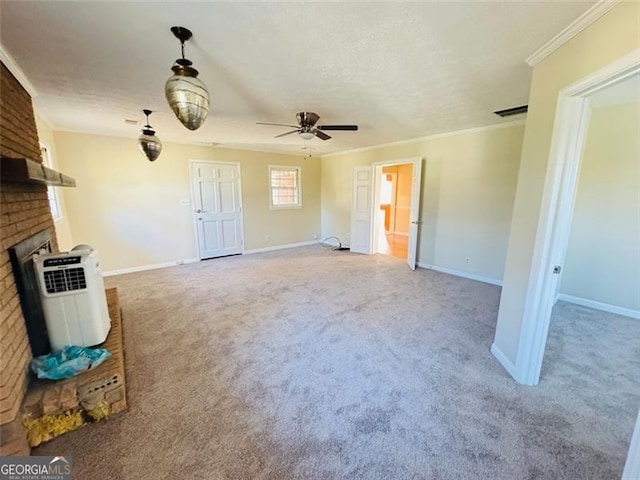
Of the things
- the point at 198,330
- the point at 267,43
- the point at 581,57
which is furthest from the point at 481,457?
the point at 267,43

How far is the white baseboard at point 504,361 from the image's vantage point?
2.03m

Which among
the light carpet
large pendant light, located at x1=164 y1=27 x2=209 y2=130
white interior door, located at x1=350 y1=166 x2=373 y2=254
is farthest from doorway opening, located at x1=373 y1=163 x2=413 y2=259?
large pendant light, located at x1=164 y1=27 x2=209 y2=130

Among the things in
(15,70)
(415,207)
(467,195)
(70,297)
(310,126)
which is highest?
(15,70)

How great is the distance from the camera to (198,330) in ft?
9.09

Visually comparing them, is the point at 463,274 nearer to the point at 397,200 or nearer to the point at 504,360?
the point at 504,360

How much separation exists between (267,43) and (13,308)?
232 centimetres

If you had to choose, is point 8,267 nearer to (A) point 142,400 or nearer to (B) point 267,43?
(A) point 142,400

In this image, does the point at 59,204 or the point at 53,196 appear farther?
the point at 59,204

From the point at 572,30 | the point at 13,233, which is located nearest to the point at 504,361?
the point at 572,30

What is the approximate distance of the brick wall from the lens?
1.32 m

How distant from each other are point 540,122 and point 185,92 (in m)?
2.40

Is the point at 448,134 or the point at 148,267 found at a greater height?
the point at 448,134

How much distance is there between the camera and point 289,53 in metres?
1.82

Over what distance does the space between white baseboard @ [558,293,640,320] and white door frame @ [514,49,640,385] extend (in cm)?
221
